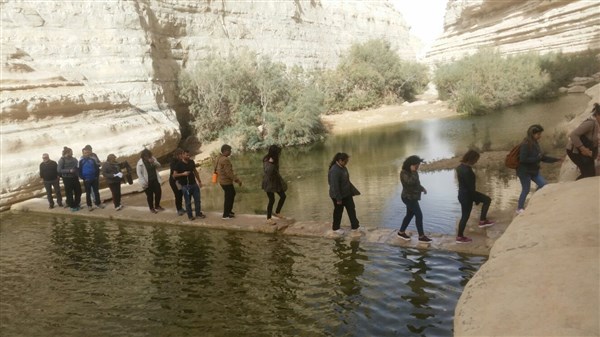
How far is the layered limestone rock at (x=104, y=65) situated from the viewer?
16250 mm

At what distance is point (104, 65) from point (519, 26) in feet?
160

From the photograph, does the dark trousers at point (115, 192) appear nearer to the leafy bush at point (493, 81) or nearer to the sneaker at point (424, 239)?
the sneaker at point (424, 239)

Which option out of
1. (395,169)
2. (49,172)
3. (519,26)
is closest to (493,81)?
(519,26)

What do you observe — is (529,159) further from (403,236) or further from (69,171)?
(69,171)

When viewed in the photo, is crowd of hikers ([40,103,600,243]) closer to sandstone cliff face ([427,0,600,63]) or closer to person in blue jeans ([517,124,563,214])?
person in blue jeans ([517,124,563,214])

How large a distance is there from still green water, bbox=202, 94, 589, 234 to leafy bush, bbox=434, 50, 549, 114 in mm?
2633

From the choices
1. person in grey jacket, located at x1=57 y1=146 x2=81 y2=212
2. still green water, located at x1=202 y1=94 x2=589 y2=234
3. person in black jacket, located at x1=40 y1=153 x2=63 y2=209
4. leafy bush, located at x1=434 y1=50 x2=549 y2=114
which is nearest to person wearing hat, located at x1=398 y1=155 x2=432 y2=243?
still green water, located at x1=202 y1=94 x2=589 y2=234

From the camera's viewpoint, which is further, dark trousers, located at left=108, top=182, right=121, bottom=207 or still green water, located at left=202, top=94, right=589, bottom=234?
dark trousers, located at left=108, top=182, right=121, bottom=207

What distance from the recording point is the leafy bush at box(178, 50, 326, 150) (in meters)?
28.4

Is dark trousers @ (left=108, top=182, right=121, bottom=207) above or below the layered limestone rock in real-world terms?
below

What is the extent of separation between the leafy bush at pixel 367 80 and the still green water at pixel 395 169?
450 inches

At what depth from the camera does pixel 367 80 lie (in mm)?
44625

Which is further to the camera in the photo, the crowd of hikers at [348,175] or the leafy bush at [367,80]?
the leafy bush at [367,80]

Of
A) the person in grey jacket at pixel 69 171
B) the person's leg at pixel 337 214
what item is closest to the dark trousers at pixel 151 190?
the person in grey jacket at pixel 69 171
